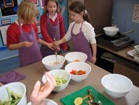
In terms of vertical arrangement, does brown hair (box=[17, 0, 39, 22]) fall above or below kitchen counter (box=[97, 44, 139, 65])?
above

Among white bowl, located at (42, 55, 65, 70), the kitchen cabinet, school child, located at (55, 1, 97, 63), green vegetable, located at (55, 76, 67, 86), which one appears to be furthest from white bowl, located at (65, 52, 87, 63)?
the kitchen cabinet

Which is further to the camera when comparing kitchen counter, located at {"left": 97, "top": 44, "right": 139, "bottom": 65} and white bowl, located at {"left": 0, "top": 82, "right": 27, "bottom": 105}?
kitchen counter, located at {"left": 97, "top": 44, "right": 139, "bottom": 65}

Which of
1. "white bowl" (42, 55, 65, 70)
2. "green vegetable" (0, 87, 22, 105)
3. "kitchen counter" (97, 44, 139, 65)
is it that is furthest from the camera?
"kitchen counter" (97, 44, 139, 65)

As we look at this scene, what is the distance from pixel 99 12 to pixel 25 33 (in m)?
1.17

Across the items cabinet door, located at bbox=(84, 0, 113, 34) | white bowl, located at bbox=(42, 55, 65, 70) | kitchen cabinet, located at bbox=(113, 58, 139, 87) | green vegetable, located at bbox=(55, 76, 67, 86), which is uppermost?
cabinet door, located at bbox=(84, 0, 113, 34)

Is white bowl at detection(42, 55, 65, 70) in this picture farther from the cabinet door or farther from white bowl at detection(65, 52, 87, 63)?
the cabinet door

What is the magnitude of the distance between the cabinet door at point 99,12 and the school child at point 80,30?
0.55 m

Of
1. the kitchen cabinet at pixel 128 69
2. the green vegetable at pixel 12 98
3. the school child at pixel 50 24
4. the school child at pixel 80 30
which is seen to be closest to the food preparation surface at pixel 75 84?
the green vegetable at pixel 12 98

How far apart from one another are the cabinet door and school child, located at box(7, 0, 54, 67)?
861 mm

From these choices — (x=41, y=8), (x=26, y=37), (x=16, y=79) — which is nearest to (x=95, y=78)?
(x=16, y=79)

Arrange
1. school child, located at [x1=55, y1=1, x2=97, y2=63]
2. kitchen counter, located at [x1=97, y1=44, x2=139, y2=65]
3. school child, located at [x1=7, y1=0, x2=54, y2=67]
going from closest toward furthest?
1. school child, located at [x1=7, y1=0, x2=54, y2=67]
2. school child, located at [x1=55, y1=1, x2=97, y2=63]
3. kitchen counter, located at [x1=97, y1=44, x2=139, y2=65]

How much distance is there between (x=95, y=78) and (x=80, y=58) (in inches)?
11.9

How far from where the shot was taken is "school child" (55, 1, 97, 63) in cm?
155

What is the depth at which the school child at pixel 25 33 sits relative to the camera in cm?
141
